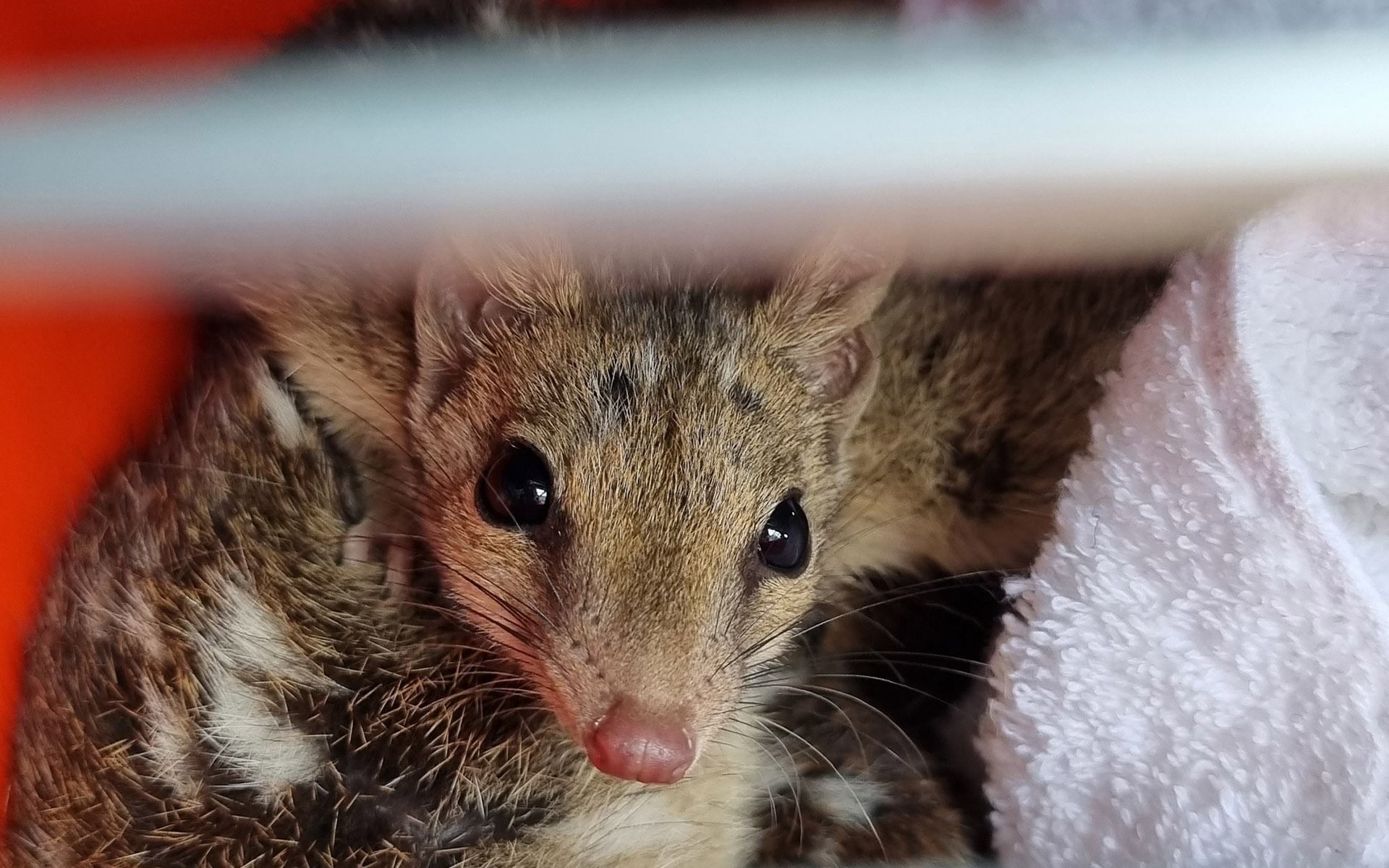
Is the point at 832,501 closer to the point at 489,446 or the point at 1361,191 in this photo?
the point at 489,446

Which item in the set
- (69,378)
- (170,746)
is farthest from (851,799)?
(69,378)

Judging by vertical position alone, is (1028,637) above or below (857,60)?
below

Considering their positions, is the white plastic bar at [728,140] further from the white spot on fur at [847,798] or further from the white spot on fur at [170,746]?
the white spot on fur at [847,798]

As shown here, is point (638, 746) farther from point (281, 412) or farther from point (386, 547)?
point (281, 412)

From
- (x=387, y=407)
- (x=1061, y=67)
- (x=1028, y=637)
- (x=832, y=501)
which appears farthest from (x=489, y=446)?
(x=1061, y=67)

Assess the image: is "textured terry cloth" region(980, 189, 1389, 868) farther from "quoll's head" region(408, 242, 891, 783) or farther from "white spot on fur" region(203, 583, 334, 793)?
"white spot on fur" region(203, 583, 334, 793)

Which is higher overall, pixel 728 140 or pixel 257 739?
pixel 728 140

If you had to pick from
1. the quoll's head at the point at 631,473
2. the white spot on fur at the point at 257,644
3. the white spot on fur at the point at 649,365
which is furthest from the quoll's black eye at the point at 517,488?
the white spot on fur at the point at 257,644
